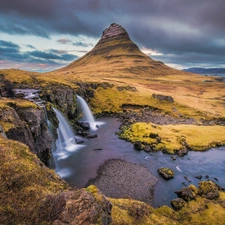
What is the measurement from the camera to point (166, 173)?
35.9m

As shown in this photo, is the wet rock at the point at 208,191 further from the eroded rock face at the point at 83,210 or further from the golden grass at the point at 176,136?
the eroded rock face at the point at 83,210

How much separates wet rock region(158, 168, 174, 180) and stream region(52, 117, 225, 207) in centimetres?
76

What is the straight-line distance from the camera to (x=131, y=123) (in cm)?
6625

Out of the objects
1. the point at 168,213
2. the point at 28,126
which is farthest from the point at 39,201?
the point at 28,126

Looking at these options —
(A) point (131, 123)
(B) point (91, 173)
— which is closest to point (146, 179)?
(B) point (91, 173)

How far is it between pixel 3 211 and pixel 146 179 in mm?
26964

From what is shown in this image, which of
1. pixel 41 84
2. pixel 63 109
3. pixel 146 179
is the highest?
pixel 41 84

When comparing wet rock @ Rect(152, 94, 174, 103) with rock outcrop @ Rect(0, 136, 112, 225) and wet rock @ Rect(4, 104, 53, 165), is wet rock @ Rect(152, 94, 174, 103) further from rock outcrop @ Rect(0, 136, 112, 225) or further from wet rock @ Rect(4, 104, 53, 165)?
rock outcrop @ Rect(0, 136, 112, 225)

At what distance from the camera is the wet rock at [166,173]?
115ft

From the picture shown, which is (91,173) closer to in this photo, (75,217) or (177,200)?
(177,200)

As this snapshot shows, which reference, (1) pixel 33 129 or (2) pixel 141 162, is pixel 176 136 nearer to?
(2) pixel 141 162

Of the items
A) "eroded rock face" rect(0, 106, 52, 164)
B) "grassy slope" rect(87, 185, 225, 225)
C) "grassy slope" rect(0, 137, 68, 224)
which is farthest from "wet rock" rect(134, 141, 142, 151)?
"grassy slope" rect(0, 137, 68, 224)

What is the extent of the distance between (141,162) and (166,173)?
6.32m

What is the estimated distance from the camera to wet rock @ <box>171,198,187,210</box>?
2646 cm
